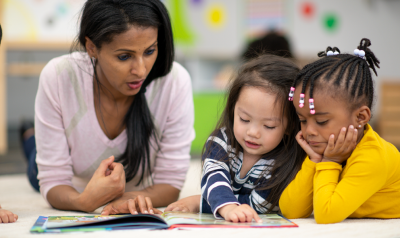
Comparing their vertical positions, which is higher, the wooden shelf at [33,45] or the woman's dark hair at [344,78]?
the woman's dark hair at [344,78]

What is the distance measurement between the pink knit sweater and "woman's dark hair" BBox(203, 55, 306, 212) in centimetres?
26

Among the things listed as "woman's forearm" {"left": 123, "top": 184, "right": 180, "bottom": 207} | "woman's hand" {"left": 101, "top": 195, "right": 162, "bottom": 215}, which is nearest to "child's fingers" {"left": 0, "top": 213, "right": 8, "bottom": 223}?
"woman's hand" {"left": 101, "top": 195, "right": 162, "bottom": 215}

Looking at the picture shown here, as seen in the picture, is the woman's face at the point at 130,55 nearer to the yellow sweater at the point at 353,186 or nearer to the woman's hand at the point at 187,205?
the woman's hand at the point at 187,205

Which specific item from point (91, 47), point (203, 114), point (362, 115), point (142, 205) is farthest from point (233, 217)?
point (203, 114)

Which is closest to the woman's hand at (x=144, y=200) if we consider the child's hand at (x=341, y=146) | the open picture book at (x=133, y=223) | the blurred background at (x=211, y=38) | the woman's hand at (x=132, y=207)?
the woman's hand at (x=132, y=207)

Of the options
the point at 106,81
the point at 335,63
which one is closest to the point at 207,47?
the point at 106,81

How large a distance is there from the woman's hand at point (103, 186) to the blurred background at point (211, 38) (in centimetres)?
145

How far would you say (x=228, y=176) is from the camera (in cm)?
102

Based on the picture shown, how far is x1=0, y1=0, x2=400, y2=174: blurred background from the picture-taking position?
125 inches

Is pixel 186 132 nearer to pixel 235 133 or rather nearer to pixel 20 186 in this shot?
pixel 235 133

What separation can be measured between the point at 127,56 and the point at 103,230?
457 mm

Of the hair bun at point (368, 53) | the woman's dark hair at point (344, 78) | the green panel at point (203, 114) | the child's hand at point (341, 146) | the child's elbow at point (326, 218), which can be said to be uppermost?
the hair bun at point (368, 53)

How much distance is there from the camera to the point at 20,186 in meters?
1.74

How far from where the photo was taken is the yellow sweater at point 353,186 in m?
0.88
